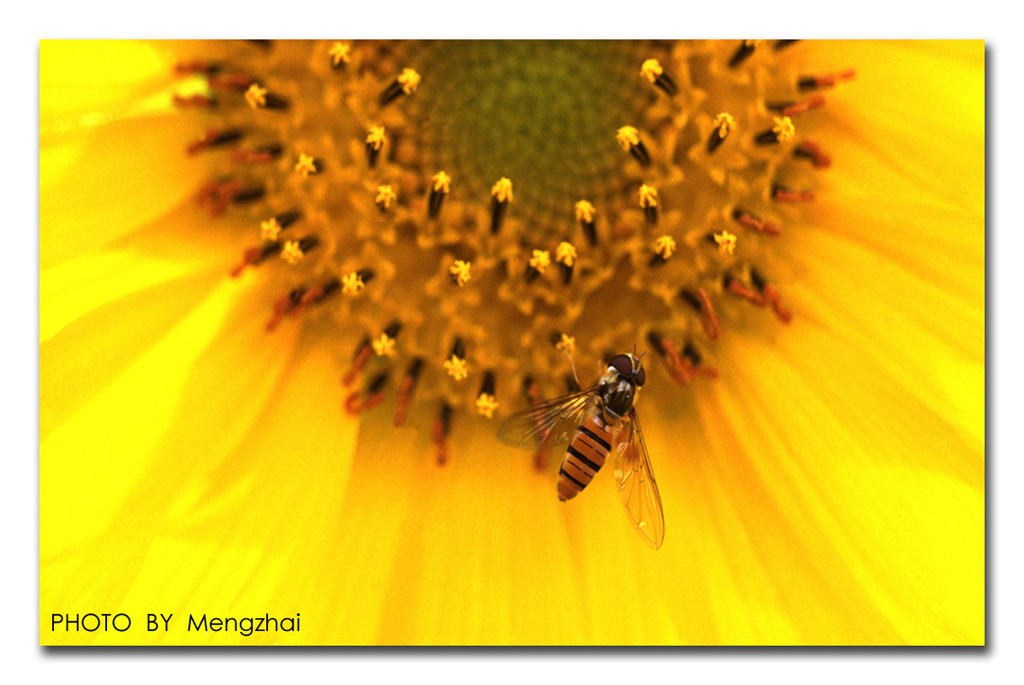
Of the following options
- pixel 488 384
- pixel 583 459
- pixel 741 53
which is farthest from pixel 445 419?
pixel 741 53

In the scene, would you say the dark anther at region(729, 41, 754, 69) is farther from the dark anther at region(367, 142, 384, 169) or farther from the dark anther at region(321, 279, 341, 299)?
the dark anther at region(321, 279, 341, 299)

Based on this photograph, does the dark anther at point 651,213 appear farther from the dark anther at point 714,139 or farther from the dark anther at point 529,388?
the dark anther at point 529,388

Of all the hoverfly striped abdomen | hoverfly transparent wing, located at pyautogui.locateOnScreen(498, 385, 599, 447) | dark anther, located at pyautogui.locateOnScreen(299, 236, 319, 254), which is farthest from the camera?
dark anther, located at pyautogui.locateOnScreen(299, 236, 319, 254)

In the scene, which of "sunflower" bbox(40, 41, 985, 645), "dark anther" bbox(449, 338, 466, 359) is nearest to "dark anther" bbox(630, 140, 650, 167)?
"sunflower" bbox(40, 41, 985, 645)

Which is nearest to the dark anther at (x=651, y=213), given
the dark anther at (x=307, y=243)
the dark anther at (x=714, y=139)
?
the dark anther at (x=714, y=139)

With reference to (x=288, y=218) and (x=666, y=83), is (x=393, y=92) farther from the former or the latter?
(x=666, y=83)
